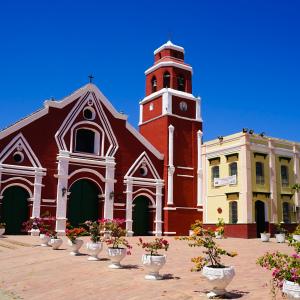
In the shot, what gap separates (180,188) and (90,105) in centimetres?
951

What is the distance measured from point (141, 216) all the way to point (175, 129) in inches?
293

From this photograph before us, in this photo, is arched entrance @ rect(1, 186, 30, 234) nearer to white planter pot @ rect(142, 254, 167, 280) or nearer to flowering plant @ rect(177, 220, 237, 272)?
white planter pot @ rect(142, 254, 167, 280)

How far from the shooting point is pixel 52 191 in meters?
26.8

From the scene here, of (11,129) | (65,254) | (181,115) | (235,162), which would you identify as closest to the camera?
(65,254)

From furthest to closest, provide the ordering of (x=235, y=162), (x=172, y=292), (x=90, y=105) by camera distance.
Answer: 1. (x=235, y=162)
2. (x=90, y=105)
3. (x=172, y=292)

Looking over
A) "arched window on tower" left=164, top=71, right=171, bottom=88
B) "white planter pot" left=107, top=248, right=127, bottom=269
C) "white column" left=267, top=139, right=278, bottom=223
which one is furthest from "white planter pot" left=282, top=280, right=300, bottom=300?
"arched window on tower" left=164, top=71, right=171, bottom=88

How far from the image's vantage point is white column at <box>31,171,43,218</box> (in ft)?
85.0

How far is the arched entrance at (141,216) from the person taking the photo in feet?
101

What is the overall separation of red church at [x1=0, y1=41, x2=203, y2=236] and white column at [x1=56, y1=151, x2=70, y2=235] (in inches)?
2.6

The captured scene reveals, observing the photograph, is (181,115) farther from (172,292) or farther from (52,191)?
(172,292)

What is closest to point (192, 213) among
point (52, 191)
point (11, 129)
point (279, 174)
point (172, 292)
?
point (279, 174)

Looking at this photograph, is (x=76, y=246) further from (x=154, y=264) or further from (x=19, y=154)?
(x=19, y=154)

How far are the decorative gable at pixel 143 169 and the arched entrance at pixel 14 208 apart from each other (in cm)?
779

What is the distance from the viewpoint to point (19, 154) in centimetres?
2611
